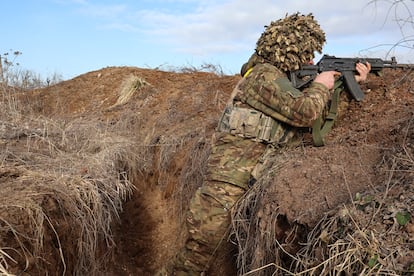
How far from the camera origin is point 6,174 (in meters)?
4.25

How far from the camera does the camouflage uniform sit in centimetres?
371

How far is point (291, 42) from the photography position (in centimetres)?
387

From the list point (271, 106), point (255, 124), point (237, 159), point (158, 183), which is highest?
point (271, 106)

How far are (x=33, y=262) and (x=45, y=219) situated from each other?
1.29 feet

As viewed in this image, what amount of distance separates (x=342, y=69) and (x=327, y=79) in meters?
0.23

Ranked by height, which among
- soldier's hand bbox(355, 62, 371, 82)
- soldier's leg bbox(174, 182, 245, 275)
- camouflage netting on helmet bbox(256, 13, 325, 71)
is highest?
camouflage netting on helmet bbox(256, 13, 325, 71)

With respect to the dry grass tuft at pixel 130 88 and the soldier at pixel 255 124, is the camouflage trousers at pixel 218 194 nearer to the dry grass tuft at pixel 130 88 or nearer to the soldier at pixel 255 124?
the soldier at pixel 255 124

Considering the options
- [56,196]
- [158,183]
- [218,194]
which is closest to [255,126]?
[218,194]

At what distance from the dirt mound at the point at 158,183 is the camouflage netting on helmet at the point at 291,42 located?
28.6 inches

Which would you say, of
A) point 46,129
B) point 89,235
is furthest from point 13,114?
point 89,235

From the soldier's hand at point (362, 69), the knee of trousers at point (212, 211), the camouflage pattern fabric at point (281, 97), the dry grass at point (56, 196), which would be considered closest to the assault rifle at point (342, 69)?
the soldier's hand at point (362, 69)

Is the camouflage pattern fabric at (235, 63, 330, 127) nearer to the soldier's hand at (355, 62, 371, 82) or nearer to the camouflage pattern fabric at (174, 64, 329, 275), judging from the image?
the camouflage pattern fabric at (174, 64, 329, 275)

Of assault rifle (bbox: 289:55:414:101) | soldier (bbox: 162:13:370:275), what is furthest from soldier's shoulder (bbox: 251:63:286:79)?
assault rifle (bbox: 289:55:414:101)

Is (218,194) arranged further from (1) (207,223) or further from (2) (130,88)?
(2) (130,88)
